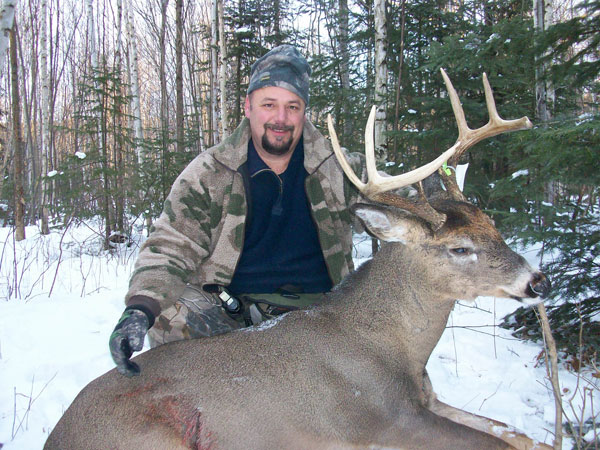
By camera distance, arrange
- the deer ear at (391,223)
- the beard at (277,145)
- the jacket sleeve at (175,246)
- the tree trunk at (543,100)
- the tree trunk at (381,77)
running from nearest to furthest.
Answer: the deer ear at (391,223), the jacket sleeve at (175,246), the beard at (277,145), the tree trunk at (543,100), the tree trunk at (381,77)

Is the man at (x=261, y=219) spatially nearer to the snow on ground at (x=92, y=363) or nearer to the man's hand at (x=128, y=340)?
the man's hand at (x=128, y=340)

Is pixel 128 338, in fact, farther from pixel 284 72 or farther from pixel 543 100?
pixel 543 100

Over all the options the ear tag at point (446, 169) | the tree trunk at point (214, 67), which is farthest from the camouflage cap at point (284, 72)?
the tree trunk at point (214, 67)

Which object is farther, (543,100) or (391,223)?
(543,100)

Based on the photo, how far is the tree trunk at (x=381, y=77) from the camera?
24.3ft

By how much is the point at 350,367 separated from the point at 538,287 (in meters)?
1.06

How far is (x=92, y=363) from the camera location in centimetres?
386

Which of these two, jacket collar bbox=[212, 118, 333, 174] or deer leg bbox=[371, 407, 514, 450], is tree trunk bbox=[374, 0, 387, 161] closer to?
jacket collar bbox=[212, 118, 333, 174]

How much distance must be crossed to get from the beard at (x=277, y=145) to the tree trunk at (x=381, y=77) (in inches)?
151

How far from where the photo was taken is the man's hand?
2322 mm

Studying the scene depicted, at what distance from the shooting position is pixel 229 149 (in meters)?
3.66

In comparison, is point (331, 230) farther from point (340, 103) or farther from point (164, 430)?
point (340, 103)

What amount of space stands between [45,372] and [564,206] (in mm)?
4866

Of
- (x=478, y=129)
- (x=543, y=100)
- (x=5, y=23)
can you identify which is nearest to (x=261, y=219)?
(x=478, y=129)
